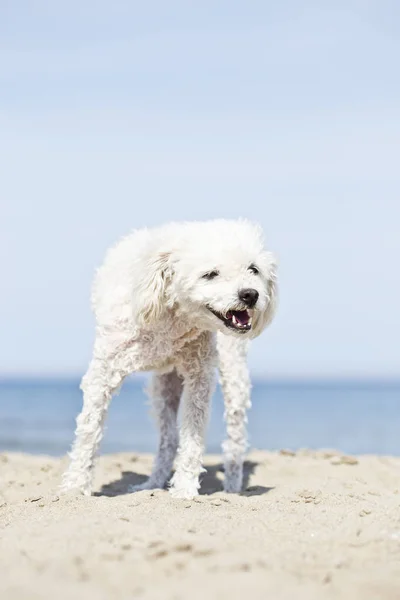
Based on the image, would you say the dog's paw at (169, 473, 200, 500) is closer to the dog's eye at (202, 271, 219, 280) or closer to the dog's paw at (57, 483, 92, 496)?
the dog's paw at (57, 483, 92, 496)

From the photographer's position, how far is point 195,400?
21.4 ft

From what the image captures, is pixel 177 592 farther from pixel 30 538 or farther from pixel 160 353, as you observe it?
pixel 160 353

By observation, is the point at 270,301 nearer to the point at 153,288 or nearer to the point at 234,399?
the point at 153,288

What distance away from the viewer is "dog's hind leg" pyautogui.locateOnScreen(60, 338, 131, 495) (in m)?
6.25

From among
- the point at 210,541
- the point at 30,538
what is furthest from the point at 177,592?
the point at 30,538

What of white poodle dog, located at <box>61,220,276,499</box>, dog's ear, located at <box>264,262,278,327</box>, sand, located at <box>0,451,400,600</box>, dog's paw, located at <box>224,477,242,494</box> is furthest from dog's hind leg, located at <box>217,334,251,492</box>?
dog's ear, located at <box>264,262,278,327</box>

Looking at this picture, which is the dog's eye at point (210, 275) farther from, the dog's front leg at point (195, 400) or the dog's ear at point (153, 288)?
the dog's front leg at point (195, 400)

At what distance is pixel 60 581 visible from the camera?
3.35 meters

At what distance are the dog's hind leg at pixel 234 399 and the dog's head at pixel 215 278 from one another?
1089 mm

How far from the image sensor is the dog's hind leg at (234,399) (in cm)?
727

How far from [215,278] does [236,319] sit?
0.32 metres

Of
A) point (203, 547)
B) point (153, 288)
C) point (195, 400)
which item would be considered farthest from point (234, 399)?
point (203, 547)

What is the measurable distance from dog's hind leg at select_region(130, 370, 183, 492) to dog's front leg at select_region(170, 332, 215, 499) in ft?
2.92

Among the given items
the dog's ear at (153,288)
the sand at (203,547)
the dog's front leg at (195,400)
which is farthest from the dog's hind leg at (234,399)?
the dog's ear at (153,288)
